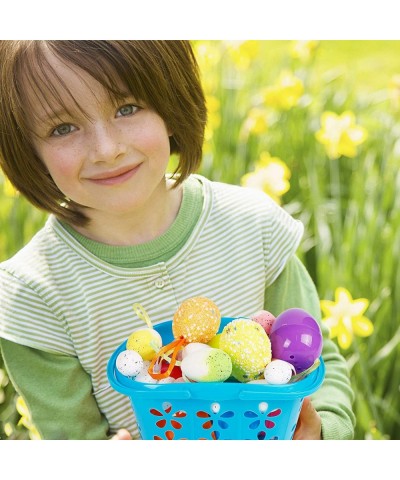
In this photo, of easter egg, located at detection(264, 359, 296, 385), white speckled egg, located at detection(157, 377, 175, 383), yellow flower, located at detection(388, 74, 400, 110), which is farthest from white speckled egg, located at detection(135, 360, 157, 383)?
yellow flower, located at detection(388, 74, 400, 110)

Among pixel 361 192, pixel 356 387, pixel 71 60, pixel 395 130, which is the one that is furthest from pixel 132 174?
pixel 395 130

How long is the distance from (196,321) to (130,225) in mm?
281

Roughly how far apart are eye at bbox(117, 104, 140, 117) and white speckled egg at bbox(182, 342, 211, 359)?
31 centimetres

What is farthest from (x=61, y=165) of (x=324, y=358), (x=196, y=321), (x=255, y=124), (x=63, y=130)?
(x=255, y=124)

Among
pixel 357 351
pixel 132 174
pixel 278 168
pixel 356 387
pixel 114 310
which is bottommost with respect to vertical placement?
pixel 356 387

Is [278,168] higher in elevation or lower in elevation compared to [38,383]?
higher

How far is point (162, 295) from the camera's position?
3.59 feet

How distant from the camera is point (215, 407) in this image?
872mm

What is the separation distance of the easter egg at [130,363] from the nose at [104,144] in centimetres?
25

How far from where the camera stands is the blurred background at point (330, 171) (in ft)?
4.59

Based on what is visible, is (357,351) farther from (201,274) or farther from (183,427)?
(183,427)

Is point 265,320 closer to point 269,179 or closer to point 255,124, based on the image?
point 269,179

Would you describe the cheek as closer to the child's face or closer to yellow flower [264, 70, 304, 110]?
the child's face
